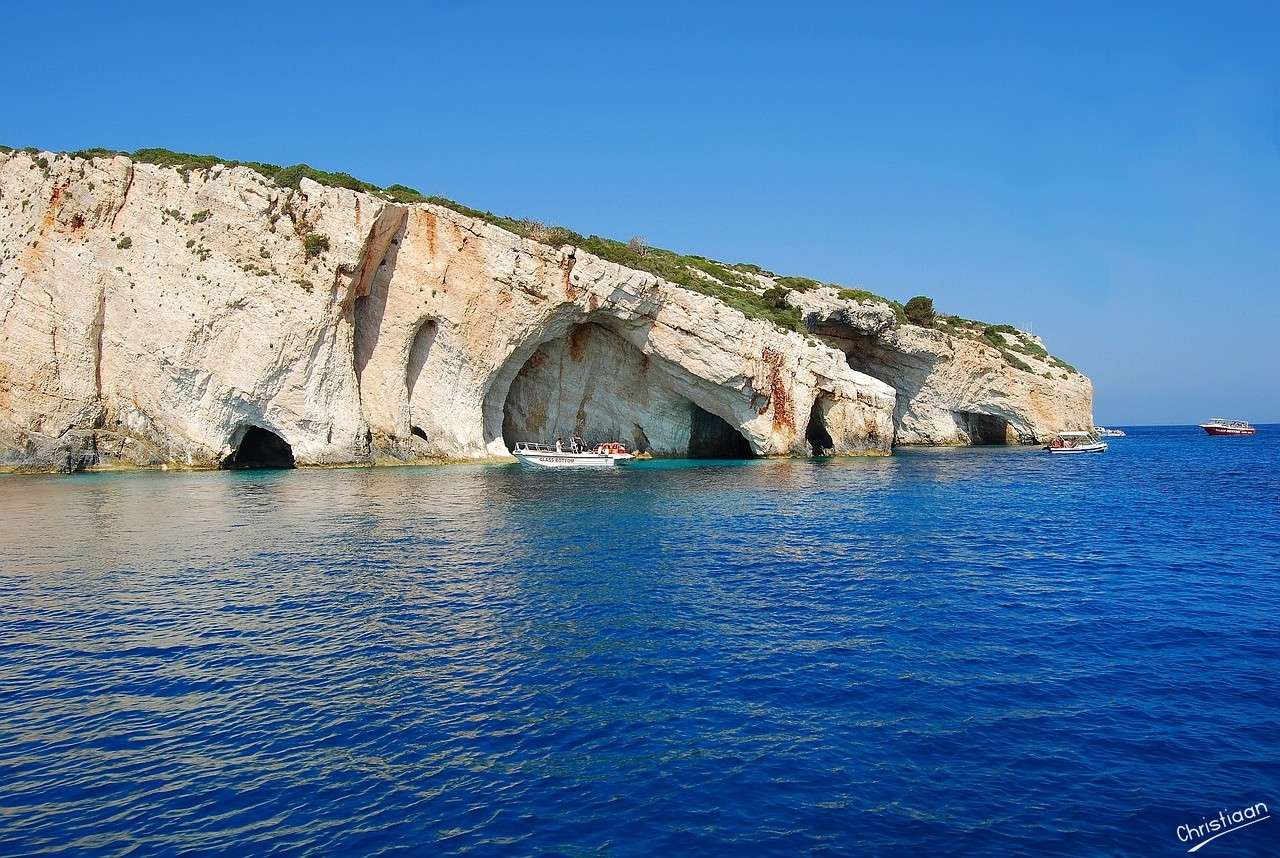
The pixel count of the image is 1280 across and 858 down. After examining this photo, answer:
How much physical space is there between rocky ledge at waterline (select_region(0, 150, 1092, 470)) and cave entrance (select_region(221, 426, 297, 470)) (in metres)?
0.16

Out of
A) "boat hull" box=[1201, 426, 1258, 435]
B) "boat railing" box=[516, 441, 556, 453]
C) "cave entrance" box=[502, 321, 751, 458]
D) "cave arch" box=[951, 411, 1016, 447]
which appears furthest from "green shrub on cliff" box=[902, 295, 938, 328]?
"boat hull" box=[1201, 426, 1258, 435]

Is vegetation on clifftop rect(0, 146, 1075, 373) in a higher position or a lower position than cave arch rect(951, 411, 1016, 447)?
higher

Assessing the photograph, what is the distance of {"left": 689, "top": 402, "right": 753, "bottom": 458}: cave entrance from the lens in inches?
2494

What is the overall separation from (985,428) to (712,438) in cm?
3795

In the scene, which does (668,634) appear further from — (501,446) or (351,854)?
(501,446)

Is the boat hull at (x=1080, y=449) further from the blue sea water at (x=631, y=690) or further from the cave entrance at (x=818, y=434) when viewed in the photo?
the blue sea water at (x=631, y=690)

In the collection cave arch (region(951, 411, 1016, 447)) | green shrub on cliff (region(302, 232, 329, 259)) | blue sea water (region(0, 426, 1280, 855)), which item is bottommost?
blue sea water (region(0, 426, 1280, 855))

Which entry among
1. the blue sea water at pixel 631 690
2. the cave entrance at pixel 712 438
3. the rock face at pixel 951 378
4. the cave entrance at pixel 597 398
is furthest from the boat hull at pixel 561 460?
the blue sea water at pixel 631 690

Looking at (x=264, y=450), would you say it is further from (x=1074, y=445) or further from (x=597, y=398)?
(x=1074, y=445)

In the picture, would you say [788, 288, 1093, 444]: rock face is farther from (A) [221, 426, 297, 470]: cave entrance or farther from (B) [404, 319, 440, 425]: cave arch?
(A) [221, 426, 297, 470]: cave entrance

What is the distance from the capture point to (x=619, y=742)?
380 inches

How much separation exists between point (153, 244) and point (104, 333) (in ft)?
19.2

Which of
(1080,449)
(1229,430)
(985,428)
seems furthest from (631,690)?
(1229,430)

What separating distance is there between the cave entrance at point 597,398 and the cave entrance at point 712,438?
0.62 m
